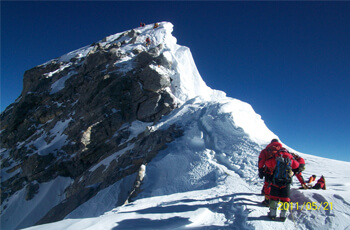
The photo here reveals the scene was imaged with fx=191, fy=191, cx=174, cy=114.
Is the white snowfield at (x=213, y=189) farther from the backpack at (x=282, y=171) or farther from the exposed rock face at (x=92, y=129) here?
the exposed rock face at (x=92, y=129)

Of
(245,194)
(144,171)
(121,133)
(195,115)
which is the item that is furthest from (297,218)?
(121,133)

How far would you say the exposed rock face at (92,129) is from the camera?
47.0 ft

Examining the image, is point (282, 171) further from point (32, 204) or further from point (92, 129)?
point (32, 204)

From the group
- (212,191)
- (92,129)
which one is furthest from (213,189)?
(92,129)

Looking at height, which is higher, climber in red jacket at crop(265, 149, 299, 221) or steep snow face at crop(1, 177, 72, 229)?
climber in red jacket at crop(265, 149, 299, 221)

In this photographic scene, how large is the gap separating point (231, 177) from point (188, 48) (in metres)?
26.3

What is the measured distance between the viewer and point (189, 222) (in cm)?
400

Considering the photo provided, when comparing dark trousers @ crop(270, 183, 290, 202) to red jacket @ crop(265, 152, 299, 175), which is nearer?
dark trousers @ crop(270, 183, 290, 202)

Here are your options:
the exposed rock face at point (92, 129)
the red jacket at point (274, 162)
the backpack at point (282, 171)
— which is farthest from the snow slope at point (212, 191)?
the exposed rock face at point (92, 129)

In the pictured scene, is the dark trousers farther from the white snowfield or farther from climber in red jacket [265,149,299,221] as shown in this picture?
the white snowfield

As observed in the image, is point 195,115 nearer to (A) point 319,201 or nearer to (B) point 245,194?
(B) point 245,194

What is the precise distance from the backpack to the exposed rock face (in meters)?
8.43

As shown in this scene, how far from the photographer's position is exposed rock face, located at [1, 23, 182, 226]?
564 inches

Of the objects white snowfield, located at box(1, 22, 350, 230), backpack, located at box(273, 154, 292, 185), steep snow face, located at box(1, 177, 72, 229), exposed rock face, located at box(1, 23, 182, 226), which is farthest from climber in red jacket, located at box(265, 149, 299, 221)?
steep snow face, located at box(1, 177, 72, 229)
